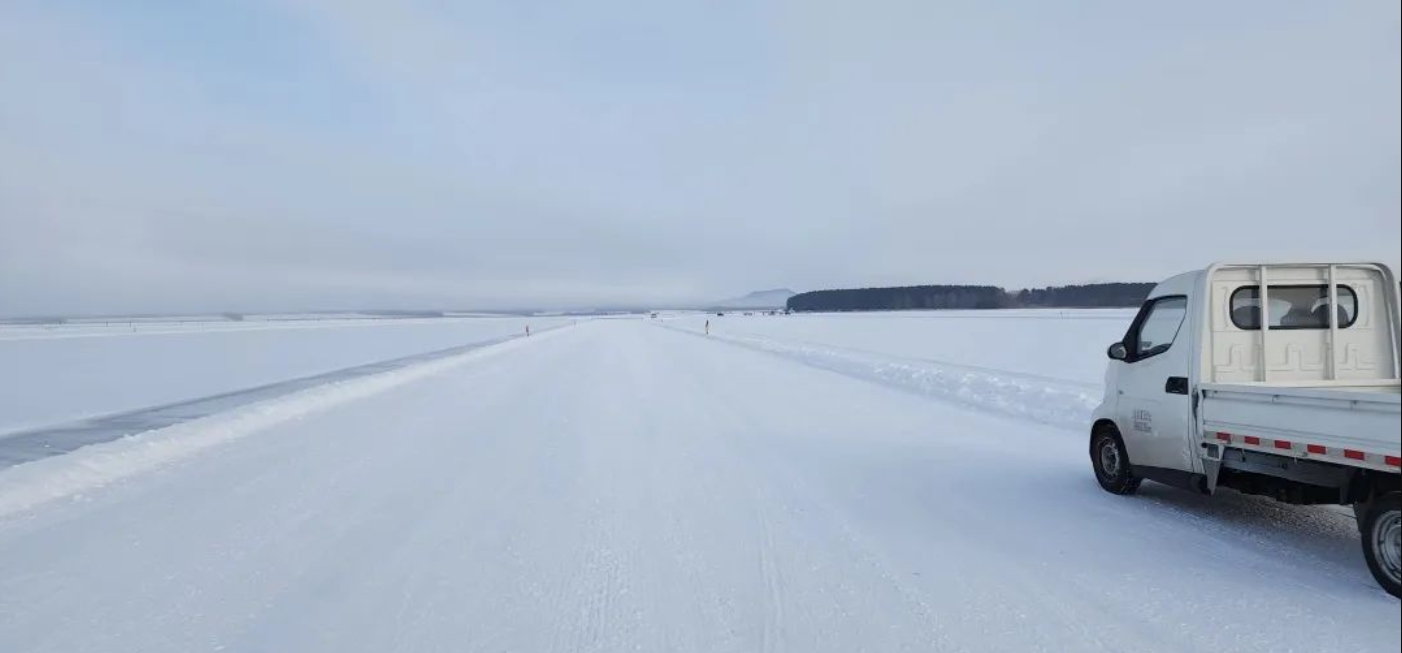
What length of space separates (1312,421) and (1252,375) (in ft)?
4.56

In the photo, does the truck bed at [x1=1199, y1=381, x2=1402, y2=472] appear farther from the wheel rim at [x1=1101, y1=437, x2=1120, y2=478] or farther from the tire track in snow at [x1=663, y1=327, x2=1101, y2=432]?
the tire track in snow at [x1=663, y1=327, x2=1101, y2=432]

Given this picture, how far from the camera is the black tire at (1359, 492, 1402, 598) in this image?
4.06 meters

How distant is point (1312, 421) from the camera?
14.5ft

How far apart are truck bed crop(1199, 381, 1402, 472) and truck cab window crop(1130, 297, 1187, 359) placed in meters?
0.78

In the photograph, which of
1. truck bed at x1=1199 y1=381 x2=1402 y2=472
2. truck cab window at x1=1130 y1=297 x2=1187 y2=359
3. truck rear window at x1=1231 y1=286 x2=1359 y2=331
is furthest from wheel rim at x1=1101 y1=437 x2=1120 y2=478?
truck rear window at x1=1231 y1=286 x2=1359 y2=331

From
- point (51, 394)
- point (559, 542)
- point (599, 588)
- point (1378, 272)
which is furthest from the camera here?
point (51, 394)

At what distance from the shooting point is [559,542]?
514 centimetres

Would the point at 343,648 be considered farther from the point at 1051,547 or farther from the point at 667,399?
the point at 667,399

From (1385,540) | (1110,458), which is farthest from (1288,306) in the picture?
(1385,540)

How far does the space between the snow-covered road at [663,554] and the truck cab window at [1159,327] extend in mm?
1340

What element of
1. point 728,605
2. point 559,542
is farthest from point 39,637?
point 728,605

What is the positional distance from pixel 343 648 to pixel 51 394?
18.5 meters

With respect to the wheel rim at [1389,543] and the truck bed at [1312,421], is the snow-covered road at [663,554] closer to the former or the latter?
the wheel rim at [1389,543]

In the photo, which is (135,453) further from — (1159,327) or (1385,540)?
(1385,540)
